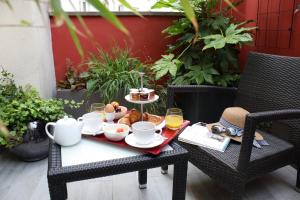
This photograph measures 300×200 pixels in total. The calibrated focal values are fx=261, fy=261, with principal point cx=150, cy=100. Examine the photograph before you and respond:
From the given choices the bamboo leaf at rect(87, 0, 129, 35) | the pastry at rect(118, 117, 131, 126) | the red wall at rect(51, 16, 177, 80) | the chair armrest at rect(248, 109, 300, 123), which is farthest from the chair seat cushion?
the red wall at rect(51, 16, 177, 80)

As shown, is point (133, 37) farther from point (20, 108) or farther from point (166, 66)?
point (20, 108)

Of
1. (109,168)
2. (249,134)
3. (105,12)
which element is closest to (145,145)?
(109,168)

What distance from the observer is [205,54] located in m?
2.46

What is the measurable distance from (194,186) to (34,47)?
6.08 ft

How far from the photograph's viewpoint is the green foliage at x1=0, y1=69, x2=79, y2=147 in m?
1.99

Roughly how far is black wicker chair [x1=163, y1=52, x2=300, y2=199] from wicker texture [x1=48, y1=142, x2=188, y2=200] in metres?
0.33

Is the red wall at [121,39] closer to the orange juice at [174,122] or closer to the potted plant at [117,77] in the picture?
the potted plant at [117,77]

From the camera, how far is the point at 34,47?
2.41 meters

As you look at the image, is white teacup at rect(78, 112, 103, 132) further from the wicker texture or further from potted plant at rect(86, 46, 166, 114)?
potted plant at rect(86, 46, 166, 114)

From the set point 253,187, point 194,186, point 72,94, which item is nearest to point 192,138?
point 194,186

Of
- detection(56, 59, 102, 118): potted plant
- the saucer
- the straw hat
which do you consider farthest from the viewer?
detection(56, 59, 102, 118): potted plant

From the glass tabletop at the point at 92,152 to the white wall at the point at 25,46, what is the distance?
4.61ft

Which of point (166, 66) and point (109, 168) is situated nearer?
point (109, 168)

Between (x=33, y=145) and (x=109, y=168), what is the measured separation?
128 centimetres
